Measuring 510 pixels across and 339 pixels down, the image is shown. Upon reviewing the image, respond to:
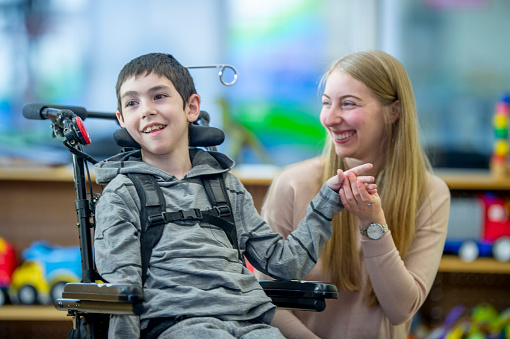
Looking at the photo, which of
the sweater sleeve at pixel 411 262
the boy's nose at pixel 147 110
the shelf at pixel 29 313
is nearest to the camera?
the boy's nose at pixel 147 110

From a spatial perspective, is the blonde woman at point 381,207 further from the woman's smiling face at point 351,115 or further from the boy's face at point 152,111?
the boy's face at point 152,111

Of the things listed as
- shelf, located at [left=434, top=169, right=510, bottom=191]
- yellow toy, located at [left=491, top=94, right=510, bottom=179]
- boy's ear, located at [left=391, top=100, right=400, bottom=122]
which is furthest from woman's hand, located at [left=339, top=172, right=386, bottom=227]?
yellow toy, located at [left=491, top=94, right=510, bottom=179]

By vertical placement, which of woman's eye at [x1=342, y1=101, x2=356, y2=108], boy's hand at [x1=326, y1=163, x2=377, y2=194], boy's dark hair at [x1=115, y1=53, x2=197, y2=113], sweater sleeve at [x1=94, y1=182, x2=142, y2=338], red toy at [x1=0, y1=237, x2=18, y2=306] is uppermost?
boy's dark hair at [x1=115, y1=53, x2=197, y2=113]

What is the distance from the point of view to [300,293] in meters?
1.46

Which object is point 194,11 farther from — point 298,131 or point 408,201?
point 408,201

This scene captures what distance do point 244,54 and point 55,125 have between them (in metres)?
2.27

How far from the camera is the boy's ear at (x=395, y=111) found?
5.59 ft

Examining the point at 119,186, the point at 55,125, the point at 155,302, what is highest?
the point at 55,125

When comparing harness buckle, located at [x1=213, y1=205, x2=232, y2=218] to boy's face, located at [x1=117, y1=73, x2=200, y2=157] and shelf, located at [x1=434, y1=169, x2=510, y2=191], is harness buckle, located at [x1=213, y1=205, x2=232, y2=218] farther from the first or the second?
shelf, located at [x1=434, y1=169, x2=510, y2=191]

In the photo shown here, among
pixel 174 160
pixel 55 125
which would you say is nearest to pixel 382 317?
pixel 174 160

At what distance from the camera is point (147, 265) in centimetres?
131

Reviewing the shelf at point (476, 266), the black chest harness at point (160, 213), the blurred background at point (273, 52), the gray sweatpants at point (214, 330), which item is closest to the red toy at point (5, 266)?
the blurred background at point (273, 52)

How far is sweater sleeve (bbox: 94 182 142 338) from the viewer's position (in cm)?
124

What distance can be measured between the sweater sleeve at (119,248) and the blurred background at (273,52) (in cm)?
214
